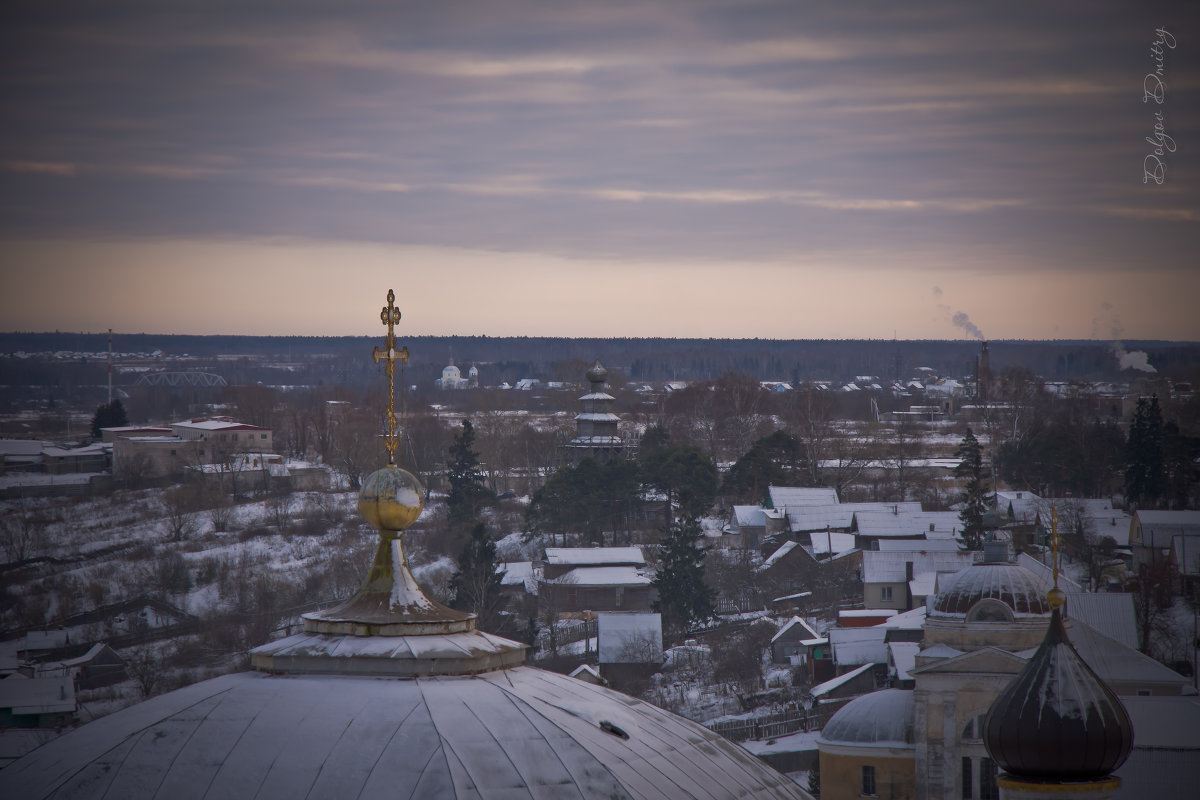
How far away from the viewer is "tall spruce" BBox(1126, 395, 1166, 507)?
66875mm

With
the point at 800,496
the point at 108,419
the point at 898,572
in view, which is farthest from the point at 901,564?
the point at 108,419

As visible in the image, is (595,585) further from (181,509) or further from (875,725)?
(181,509)

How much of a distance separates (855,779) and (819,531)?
3082 centimetres

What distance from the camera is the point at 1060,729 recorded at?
16.2 meters

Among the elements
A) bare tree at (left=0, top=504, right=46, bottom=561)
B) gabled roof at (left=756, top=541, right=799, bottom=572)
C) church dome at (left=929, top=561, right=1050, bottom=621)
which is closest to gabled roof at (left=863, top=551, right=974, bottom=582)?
gabled roof at (left=756, top=541, right=799, bottom=572)

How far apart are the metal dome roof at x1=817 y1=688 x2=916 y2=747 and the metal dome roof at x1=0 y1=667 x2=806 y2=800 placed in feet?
78.5

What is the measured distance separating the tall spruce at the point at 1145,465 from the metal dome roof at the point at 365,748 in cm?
6136

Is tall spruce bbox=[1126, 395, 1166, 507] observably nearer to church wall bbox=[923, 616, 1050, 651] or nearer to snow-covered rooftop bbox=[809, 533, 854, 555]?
snow-covered rooftop bbox=[809, 533, 854, 555]

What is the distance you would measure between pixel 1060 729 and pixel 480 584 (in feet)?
115

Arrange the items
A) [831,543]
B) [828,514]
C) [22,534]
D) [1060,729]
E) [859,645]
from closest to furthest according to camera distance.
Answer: [1060,729] < [859,645] < [831,543] < [828,514] < [22,534]

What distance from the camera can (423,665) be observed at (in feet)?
31.0

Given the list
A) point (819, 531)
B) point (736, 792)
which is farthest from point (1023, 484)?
point (736, 792)

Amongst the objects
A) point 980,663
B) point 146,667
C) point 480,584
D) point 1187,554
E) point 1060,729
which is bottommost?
point 146,667

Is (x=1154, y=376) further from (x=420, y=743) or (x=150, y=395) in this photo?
(x=420, y=743)
